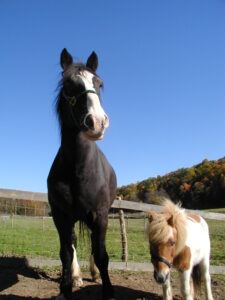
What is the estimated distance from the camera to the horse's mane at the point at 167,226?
3.02 metres

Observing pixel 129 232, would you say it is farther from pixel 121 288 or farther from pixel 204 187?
pixel 204 187

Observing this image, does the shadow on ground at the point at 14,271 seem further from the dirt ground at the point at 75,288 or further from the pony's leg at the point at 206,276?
the pony's leg at the point at 206,276

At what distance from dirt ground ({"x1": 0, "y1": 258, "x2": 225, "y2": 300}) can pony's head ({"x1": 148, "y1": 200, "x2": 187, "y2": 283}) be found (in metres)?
1.18

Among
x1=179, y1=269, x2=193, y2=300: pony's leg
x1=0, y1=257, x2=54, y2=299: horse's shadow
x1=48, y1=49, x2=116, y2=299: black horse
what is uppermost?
x1=48, y1=49, x2=116, y2=299: black horse

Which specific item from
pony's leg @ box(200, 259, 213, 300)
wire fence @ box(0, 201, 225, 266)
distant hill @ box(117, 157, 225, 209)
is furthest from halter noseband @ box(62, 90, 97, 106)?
distant hill @ box(117, 157, 225, 209)

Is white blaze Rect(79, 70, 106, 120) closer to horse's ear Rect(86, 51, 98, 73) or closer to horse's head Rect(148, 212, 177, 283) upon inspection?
horse's ear Rect(86, 51, 98, 73)

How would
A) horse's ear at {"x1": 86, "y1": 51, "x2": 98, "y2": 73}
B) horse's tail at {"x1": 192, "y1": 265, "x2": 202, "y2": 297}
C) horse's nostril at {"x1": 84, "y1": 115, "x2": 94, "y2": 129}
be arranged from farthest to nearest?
1. horse's tail at {"x1": 192, "y1": 265, "x2": 202, "y2": 297}
2. horse's ear at {"x1": 86, "y1": 51, "x2": 98, "y2": 73}
3. horse's nostril at {"x1": 84, "y1": 115, "x2": 94, "y2": 129}

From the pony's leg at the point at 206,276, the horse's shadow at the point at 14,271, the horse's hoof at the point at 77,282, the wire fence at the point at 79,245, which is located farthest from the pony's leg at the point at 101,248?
the horse's shadow at the point at 14,271

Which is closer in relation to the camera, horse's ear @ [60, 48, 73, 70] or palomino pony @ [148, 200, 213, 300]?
palomino pony @ [148, 200, 213, 300]

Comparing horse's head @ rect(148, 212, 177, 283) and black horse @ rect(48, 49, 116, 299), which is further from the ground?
black horse @ rect(48, 49, 116, 299)

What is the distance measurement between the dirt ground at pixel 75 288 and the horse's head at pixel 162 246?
1.17 m

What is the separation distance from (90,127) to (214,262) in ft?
20.2

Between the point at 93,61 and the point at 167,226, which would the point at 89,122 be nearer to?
the point at 93,61

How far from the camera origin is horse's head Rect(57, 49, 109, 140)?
8.98 feet
